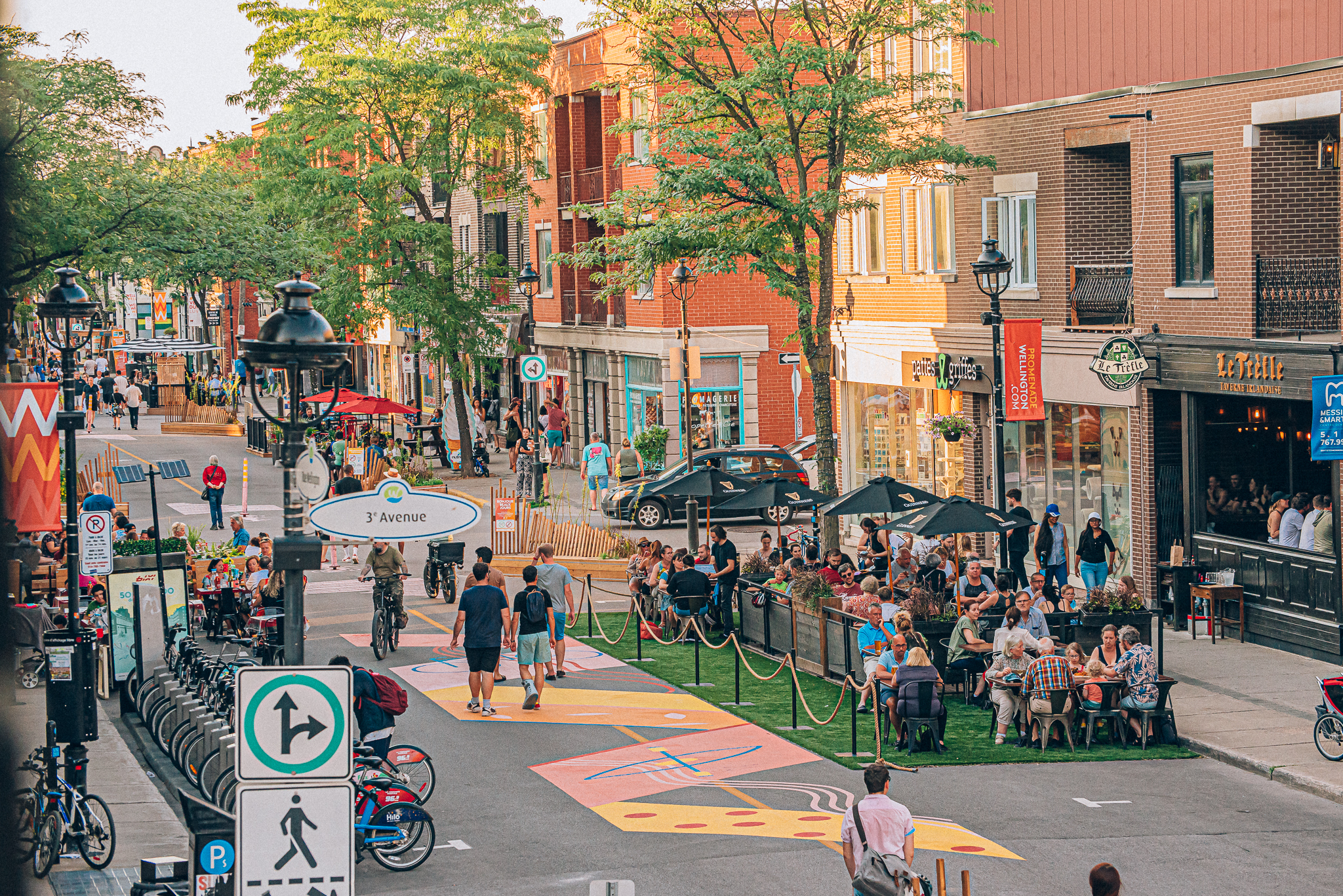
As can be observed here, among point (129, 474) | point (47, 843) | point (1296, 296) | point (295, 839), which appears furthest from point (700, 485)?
point (295, 839)

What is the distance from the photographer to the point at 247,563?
25000 mm

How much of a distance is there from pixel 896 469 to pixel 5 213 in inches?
1326

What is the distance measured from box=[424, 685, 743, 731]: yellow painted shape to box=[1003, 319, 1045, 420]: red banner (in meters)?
9.32

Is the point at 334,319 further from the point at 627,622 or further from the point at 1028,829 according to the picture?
the point at 1028,829

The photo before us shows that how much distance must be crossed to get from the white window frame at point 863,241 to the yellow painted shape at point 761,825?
2085cm

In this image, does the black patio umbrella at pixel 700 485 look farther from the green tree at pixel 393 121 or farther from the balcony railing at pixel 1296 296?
the green tree at pixel 393 121

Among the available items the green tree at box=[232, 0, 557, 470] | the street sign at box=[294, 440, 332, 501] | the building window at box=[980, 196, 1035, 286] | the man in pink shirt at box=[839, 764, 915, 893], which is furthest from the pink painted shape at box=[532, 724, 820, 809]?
the green tree at box=[232, 0, 557, 470]

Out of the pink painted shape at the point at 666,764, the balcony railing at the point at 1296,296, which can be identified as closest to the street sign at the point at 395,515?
the pink painted shape at the point at 666,764

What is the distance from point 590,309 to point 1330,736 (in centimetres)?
3794

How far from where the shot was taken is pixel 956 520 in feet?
72.1

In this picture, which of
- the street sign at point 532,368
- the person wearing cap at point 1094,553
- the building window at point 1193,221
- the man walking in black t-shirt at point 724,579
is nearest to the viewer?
the man walking in black t-shirt at point 724,579

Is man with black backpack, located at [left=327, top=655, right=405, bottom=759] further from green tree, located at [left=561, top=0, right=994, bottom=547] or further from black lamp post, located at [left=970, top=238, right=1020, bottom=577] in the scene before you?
green tree, located at [left=561, top=0, right=994, bottom=547]

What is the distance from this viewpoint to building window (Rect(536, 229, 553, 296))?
55312 millimetres

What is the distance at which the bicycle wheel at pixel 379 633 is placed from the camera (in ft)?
76.2
